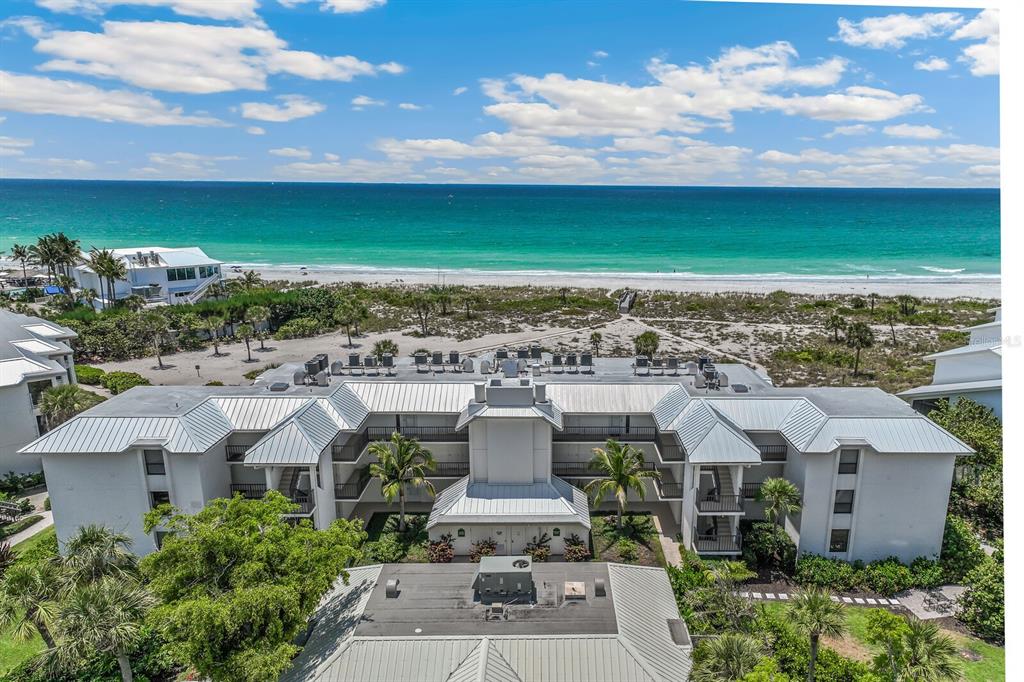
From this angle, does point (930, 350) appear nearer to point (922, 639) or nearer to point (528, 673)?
point (922, 639)

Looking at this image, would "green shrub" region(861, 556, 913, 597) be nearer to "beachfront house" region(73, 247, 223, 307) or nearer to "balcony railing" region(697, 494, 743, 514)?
"balcony railing" region(697, 494, 743, 514)

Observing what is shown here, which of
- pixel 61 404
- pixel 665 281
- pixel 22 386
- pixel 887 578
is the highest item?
pixel 665 281

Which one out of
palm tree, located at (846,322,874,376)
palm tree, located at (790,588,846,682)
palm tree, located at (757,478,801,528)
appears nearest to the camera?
palm tree, located at (790,588,846,682)

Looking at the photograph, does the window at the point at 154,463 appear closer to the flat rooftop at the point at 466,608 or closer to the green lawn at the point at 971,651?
the flat rooftop at the point at 466,608

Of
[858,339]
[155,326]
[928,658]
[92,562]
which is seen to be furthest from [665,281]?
[92,562]

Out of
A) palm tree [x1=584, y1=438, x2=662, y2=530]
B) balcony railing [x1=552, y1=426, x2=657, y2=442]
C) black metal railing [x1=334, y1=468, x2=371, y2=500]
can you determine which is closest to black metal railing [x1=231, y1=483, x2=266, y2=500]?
black metal railing [x1=334, y1=468, x2=371, y2=500]

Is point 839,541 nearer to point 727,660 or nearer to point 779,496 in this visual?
point 779,496

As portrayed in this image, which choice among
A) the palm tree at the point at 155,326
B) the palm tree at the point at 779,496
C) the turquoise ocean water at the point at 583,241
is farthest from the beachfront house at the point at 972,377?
the turquoise ocean water at the point at 583,241
